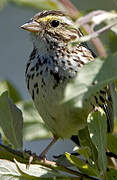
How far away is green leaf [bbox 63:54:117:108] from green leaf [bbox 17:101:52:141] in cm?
100

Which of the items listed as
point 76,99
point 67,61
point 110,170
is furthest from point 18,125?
point 76,99

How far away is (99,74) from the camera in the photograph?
1289 mm

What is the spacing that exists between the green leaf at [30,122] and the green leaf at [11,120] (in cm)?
37

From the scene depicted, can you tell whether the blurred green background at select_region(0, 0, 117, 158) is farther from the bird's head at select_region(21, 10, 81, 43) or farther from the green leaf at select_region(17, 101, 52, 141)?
the green leaf at select_region(17, 101, 52, 141)

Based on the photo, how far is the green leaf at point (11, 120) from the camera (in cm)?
182

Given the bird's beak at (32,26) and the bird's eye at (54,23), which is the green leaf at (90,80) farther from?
the bird's eye at (54,23)

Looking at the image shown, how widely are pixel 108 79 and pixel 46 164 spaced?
0.52 m

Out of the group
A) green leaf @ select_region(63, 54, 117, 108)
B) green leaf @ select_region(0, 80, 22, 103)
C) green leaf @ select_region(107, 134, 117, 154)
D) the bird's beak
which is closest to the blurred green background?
green leaf @ select_region(0, 80, 22, 103)

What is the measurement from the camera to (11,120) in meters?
1.85

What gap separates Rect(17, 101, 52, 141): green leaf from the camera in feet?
7.53

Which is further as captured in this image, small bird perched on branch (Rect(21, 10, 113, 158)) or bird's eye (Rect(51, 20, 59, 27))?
bird's eye (Rect(51, 20, 59, 27))

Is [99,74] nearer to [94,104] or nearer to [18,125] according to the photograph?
[18,125]

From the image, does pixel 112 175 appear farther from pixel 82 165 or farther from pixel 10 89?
pixel 10 89

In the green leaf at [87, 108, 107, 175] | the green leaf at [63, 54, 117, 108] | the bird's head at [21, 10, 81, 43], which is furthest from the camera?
the bird's head at [21, 10, 81, 43]
